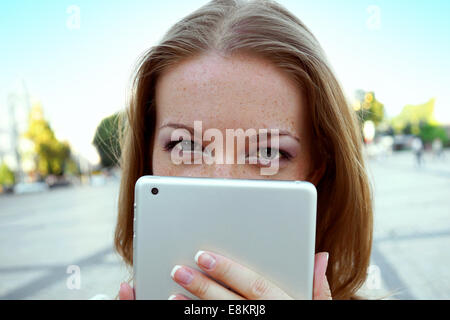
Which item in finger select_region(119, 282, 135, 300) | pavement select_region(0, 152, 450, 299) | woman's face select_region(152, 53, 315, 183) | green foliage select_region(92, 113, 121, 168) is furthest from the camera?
pavement select_region(0, 152, 450, 299)

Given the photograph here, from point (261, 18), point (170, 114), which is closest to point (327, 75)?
point (261, 18)

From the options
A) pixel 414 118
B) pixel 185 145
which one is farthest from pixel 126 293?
pixel 414 118

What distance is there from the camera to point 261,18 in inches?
48.2

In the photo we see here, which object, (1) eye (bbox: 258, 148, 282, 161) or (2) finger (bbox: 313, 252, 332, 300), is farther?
(1) eye (bbox: 258, 148, 282, 161)

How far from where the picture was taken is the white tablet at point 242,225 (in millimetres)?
774

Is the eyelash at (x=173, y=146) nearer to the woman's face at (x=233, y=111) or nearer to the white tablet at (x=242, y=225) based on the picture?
the woman's face at (x=233, y=111)

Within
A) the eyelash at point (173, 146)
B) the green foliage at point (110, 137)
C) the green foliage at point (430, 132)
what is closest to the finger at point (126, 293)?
the eyelash at point (173, 146)

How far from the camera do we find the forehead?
3.30 feet

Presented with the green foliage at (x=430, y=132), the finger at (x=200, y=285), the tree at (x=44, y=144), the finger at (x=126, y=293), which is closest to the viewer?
the finger at (x=200, y=285)

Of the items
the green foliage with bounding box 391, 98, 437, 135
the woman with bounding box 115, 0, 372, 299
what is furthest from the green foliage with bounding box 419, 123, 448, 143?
the woman with bounding box 115, 0, 372, 299

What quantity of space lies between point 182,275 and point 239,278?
0.44ft

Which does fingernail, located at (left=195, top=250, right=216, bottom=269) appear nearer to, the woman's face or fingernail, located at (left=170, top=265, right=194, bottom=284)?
fingernail, located at (left=170, top=265, right=194, bottom=284)

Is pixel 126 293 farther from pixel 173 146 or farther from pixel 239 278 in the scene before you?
pixel 173 146
